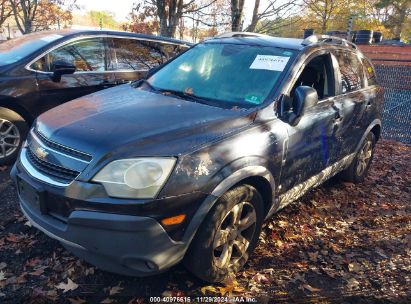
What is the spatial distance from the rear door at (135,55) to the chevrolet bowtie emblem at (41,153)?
303 centimetres

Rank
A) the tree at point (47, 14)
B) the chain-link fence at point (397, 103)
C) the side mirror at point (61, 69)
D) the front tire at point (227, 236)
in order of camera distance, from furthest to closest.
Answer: the tree at point (47, 14) → the chain-link fence at point (397, 103) → the side mirror at point (61, 69) → the front tire at point (227, 236)

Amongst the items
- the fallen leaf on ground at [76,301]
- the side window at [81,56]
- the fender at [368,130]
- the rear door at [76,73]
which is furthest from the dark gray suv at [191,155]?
the side window at [81,56]

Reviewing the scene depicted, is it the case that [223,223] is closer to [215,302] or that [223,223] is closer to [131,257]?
[215,302]

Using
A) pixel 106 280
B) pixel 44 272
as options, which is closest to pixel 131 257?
pixel 106 280

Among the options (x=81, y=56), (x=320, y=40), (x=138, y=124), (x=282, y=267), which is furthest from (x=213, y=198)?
(x=81, y=56)

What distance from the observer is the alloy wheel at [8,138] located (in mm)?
4648

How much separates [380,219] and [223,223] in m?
2.48

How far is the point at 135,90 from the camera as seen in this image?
3.61 metres

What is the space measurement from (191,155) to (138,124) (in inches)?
19.6

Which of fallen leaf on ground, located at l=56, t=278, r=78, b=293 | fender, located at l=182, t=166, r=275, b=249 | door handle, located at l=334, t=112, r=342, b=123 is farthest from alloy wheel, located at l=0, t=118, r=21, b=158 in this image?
door handle, located at l=334, t=112, r=342, b=123

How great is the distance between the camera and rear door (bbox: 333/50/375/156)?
4.03 m

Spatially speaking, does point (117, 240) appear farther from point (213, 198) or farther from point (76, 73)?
point (76, 73)

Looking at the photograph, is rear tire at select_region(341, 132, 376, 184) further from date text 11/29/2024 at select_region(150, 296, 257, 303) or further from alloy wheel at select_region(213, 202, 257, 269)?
date text 11/29/2024 at select_region(150, 296, 257, 303)

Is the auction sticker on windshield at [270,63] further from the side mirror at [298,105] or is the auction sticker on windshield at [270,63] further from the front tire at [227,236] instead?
the front tire at [227,236]
